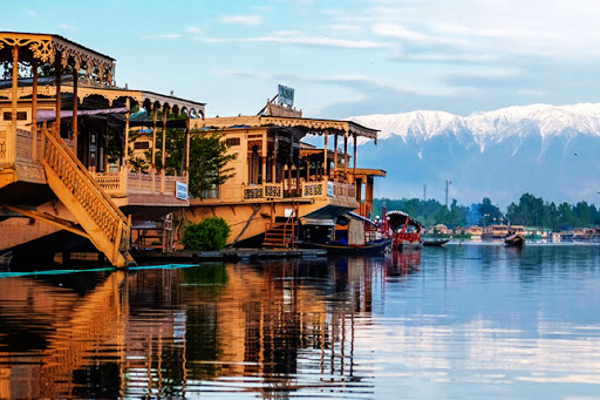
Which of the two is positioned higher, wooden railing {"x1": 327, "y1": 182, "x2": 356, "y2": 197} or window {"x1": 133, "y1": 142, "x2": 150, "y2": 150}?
window {"x1": 133, "y1": 142, "x2": 150, "y2": 150}

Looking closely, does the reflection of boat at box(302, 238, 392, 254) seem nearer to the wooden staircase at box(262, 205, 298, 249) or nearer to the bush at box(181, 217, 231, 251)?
the wooden staircase at box(262, 205, 298, 249)

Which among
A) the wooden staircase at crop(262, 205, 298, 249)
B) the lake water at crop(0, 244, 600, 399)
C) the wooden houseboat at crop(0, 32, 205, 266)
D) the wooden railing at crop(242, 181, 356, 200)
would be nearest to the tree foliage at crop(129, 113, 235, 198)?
the wooden railing at crop(242, 181, 356, 200)

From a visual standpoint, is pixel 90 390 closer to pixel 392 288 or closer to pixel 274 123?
pixel 392 288

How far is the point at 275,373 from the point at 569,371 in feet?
10.3

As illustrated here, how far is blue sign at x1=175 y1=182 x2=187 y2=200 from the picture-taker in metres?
38.8

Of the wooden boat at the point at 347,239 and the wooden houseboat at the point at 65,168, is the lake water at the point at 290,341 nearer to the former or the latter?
the wooden houseboat at the point at 65,168

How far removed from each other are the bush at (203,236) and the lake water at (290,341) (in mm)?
16149

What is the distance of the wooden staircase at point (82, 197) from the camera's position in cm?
2897

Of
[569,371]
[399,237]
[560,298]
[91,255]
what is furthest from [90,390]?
[399,237]

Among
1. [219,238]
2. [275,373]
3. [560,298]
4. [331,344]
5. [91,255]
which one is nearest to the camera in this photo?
[275,373]

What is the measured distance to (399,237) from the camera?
75.5 meters

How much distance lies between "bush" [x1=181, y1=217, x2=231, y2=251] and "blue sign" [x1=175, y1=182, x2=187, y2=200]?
3.00 m

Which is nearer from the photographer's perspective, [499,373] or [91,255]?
[499,373]

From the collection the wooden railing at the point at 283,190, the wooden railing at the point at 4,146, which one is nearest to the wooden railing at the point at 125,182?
the wooden railing at the point at 4,146
